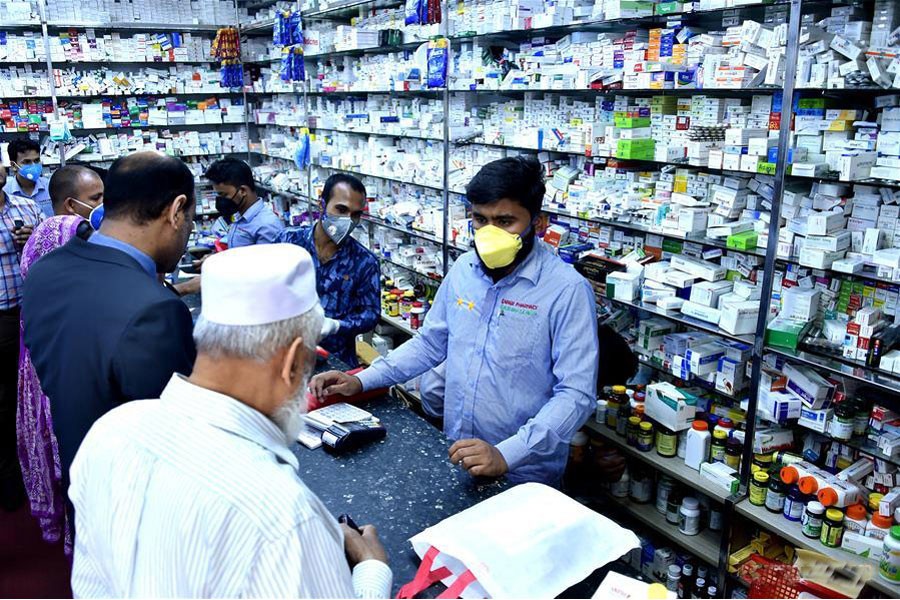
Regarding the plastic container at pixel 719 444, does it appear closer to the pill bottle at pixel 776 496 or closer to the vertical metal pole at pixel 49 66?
the pill bottle at pixel 776 496

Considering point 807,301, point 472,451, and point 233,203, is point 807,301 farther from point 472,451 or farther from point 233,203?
point 233,203

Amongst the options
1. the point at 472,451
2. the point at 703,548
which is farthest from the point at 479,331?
the point at 703,548

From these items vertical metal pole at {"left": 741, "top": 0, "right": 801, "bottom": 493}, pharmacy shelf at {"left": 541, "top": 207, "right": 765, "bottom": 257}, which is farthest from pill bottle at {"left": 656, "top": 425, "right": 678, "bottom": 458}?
pharmacy shelf at {"left": 541, "top": 207, "right": 765, "bottom": 257}

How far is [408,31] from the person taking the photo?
530cm

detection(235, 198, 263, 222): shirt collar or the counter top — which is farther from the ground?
detection(235, 198, 263, 222): shirt collar

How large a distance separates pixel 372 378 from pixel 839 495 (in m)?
2.03

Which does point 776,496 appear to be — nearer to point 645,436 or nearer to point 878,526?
point 878,526

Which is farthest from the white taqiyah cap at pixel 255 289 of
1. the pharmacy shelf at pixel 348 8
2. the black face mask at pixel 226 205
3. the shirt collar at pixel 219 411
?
the pharmacy shelf at pixel 348 8

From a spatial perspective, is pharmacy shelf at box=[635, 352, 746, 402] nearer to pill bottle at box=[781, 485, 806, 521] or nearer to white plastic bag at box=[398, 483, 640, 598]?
pill bottle at box=[781, 485, 806, 521]

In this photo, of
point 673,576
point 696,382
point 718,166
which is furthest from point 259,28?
point 673,576

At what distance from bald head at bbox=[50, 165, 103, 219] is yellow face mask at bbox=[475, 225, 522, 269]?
2391mm

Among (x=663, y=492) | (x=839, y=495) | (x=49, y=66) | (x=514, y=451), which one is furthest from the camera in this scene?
(x=49, y=66)

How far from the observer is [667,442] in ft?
11.4

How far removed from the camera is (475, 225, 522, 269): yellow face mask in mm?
2346
